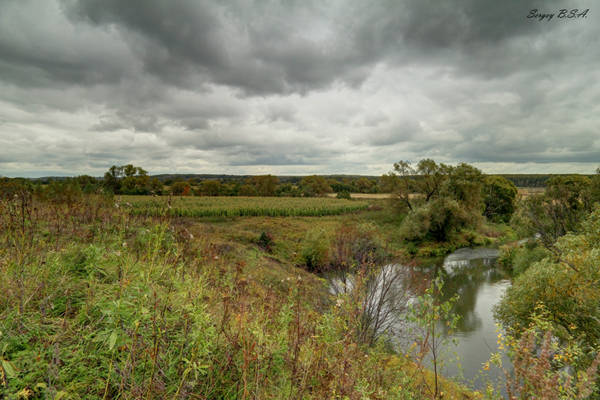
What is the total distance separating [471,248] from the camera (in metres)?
32.8

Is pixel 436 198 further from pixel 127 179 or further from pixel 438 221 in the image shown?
pixel 127 179

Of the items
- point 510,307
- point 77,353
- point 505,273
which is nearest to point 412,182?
point 505,273

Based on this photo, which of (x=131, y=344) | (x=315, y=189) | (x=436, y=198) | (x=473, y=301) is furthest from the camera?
(x=315, y=189)

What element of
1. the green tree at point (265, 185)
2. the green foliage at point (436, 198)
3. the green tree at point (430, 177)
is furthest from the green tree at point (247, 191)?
the green tree at point (430, 177)

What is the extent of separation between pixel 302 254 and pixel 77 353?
19748mm

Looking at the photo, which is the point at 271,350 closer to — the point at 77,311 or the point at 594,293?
the point at 77,311

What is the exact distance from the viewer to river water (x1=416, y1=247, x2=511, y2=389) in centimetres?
1148

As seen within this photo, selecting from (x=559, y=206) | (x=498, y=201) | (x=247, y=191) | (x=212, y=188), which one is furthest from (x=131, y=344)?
(x=212, y=188)

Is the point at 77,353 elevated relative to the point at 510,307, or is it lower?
elevated

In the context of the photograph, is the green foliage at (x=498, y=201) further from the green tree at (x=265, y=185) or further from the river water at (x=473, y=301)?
the green tree at (x=265, y=185)

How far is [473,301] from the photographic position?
60.8 ft

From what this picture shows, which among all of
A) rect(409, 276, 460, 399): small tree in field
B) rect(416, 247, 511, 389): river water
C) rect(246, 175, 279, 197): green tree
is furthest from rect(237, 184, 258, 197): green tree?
rect(409, 276, 460, 399): small tree in field

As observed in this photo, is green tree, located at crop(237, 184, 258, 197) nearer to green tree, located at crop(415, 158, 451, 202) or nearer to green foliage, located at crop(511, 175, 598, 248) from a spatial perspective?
green tree, located at crop(415, 158, 451, 202)

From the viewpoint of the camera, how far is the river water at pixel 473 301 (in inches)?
452
